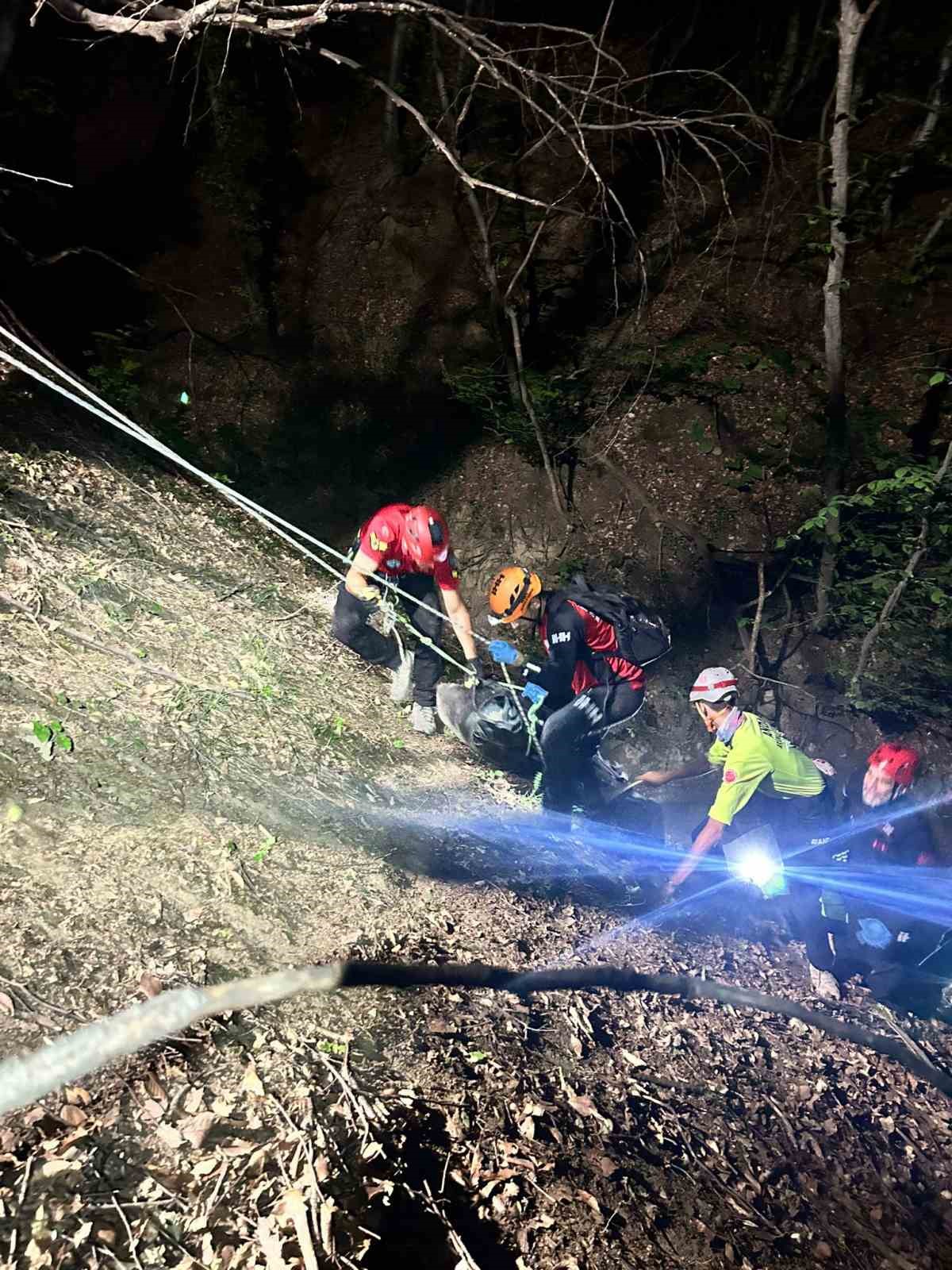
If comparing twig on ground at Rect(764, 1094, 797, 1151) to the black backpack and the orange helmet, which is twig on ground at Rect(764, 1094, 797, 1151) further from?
the orange helmet

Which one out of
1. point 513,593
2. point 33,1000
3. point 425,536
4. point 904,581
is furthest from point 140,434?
point 904,581

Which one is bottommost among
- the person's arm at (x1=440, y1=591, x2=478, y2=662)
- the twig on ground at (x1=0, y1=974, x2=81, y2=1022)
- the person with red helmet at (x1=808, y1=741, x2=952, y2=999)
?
the person with red helmet at (x1=808, y1=741, x2=952, y2=999)

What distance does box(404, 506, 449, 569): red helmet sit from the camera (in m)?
5.81

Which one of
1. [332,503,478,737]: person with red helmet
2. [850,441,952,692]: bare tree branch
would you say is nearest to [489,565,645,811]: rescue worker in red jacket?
[332,503,478,737]: person with red helmet

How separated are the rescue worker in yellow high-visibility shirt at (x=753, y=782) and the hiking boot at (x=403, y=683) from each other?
258cm

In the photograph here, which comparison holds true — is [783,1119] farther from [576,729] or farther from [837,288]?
[837,288]

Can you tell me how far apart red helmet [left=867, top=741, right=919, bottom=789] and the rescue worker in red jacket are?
2.06m

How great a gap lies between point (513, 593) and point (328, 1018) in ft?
11.8

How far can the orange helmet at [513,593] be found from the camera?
19.3 ft

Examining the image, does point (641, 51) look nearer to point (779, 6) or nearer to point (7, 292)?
point (779, 6)

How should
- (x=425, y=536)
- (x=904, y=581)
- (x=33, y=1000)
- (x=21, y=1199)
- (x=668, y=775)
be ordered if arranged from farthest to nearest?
1. (x=904, y=581)
2. (x=668, y=775)
3. (x=425, y=536)
4. (x=33, y=1000)
5. (x=21, y=1199)

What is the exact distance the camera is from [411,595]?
6.12 metres

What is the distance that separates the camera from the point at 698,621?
30.3 ft

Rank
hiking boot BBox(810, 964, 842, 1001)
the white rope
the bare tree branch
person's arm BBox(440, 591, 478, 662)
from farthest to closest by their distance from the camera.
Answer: the bare tree branch → person's arm BBox(440, 591, 478, 662) → hiking boot BBox(810, 964, 842, 1001) → the white rope
